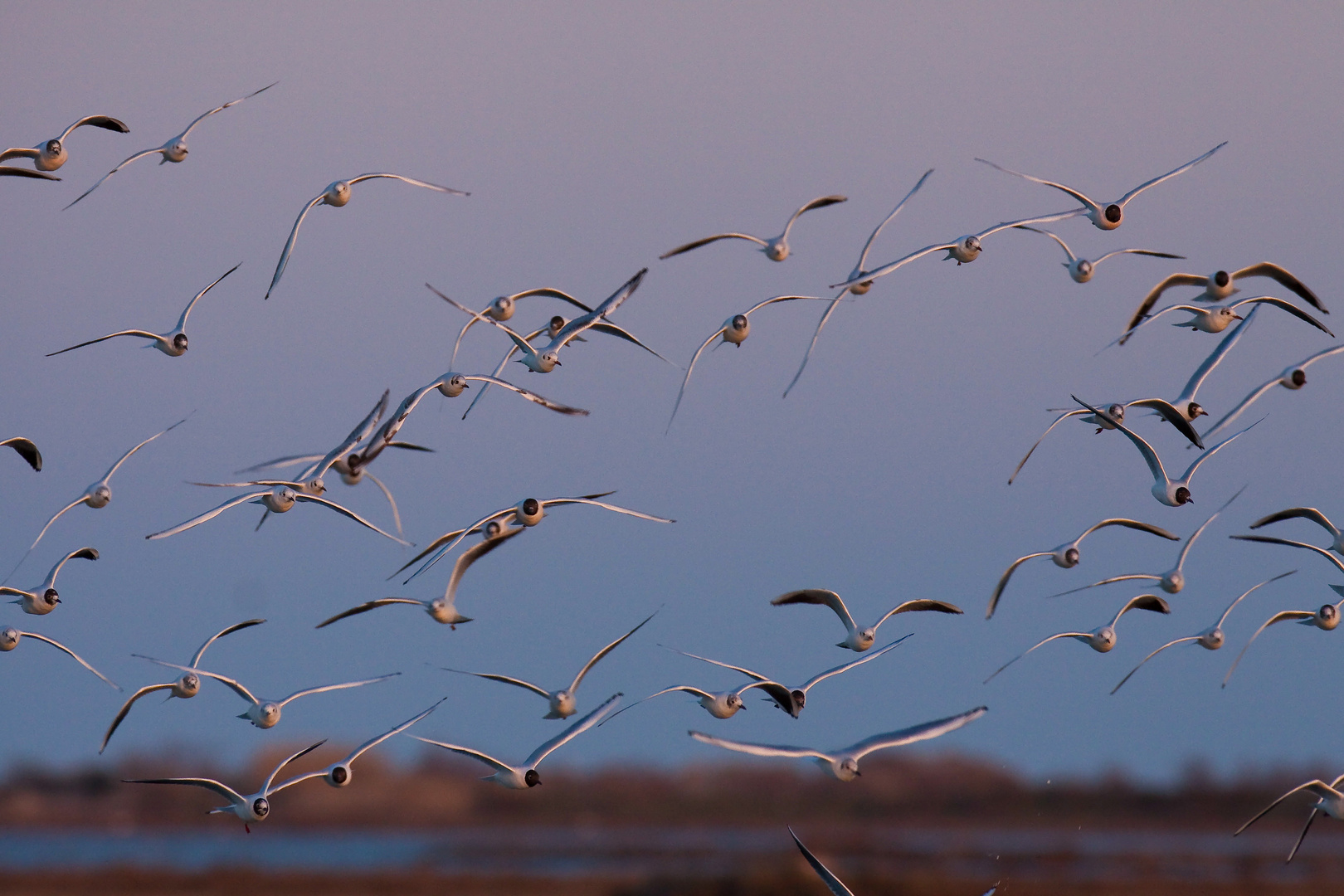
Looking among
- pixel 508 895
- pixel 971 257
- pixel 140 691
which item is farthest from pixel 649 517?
pixel 508 895

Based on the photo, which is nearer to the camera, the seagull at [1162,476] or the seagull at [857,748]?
the seagull at [857,748]

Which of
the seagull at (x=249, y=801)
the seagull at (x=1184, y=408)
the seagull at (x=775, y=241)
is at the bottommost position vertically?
the seagull at (x=249, y=801)

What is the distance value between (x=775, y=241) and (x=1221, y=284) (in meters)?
4.68

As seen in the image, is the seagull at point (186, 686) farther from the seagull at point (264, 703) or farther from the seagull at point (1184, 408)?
the seagull at point (1184, 408)

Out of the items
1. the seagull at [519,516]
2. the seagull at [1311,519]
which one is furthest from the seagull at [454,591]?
the seagull at [1311,519]

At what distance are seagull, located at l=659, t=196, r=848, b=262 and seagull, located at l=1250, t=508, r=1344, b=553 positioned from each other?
6061 millimetres

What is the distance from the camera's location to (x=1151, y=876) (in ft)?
109

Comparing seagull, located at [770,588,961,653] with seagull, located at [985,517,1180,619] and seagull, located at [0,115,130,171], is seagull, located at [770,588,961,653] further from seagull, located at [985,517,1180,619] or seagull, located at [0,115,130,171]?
seagull, located at [0,115,130,171]

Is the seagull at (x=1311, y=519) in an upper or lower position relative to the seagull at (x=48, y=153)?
lower

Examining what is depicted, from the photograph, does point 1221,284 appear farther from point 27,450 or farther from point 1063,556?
point 27,450

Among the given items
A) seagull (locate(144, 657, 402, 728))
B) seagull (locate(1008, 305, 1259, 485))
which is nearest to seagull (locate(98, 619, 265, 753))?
seagull (locate(144, 657, 402, 728))

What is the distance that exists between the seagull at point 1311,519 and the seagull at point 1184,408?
1460 millimetres

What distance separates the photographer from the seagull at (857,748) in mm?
13227

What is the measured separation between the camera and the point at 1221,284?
17703 mm
